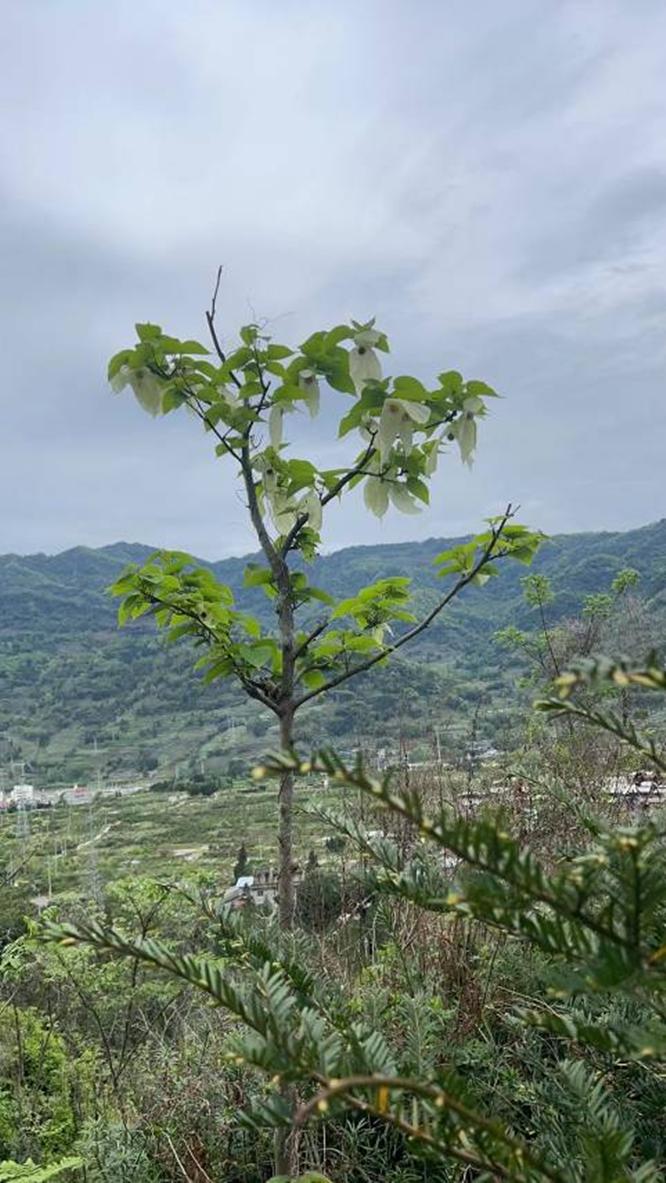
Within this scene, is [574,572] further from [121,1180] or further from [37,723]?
[121,1180]

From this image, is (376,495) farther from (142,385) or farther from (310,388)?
(142,385)

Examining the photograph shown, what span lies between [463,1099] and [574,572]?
8424 cm

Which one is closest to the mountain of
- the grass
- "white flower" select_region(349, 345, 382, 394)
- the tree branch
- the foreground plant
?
the grass

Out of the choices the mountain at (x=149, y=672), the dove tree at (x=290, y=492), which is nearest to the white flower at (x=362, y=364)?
the dove tree at (x=290, y=492)

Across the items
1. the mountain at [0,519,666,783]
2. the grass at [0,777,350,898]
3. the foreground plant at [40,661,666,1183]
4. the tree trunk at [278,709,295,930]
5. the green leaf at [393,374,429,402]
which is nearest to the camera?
the foreground plant at [40,661,666,1183]

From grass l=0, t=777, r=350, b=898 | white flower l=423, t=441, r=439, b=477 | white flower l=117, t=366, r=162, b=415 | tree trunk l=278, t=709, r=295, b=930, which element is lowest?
grass l=0, t=777, r=350, b=898

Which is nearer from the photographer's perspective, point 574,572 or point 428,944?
point 428,944

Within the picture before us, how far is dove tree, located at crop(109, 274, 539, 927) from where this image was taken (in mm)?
1551

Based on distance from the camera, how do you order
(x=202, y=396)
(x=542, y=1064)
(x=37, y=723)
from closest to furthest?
(x=542, y=1064)
(x=202, y=396)
(x=37, y=723)

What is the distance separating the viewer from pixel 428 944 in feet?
7.97

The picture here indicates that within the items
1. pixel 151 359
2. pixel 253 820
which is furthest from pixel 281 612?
pixel 253 820

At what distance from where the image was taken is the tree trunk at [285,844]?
158 centimetres

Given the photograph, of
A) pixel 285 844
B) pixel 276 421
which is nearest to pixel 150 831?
pixel 285 844

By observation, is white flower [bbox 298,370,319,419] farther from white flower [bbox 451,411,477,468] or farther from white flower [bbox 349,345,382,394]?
white flower [bbox 451,411,477,468]
